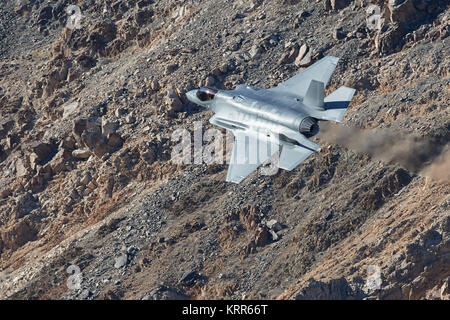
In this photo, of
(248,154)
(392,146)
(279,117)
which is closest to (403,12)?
(392,146)

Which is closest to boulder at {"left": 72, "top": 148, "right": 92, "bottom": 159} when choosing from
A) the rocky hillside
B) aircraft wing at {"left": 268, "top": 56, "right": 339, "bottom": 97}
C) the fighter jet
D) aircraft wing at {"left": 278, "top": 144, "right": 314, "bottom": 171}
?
the rocky hillside

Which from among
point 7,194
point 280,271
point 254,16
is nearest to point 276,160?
point 280,271

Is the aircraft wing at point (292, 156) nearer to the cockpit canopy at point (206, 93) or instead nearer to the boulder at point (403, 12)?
the cockpit canopy at point (206, 93)

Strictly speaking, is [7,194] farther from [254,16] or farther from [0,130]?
[254,16]

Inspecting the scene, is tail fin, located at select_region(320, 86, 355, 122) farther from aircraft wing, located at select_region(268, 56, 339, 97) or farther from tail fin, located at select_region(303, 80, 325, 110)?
aircraft wing, located at select_region(268, 56, 339, 97)

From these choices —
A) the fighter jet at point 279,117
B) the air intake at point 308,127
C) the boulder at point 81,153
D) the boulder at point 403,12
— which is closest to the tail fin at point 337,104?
the fighter jet at point 279,117

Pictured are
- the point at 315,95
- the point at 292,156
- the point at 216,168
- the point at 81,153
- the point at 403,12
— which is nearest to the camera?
the point at 292,156

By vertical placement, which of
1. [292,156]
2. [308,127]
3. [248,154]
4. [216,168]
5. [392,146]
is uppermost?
[308,127]

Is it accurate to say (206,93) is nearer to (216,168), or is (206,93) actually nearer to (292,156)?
(216,168)
